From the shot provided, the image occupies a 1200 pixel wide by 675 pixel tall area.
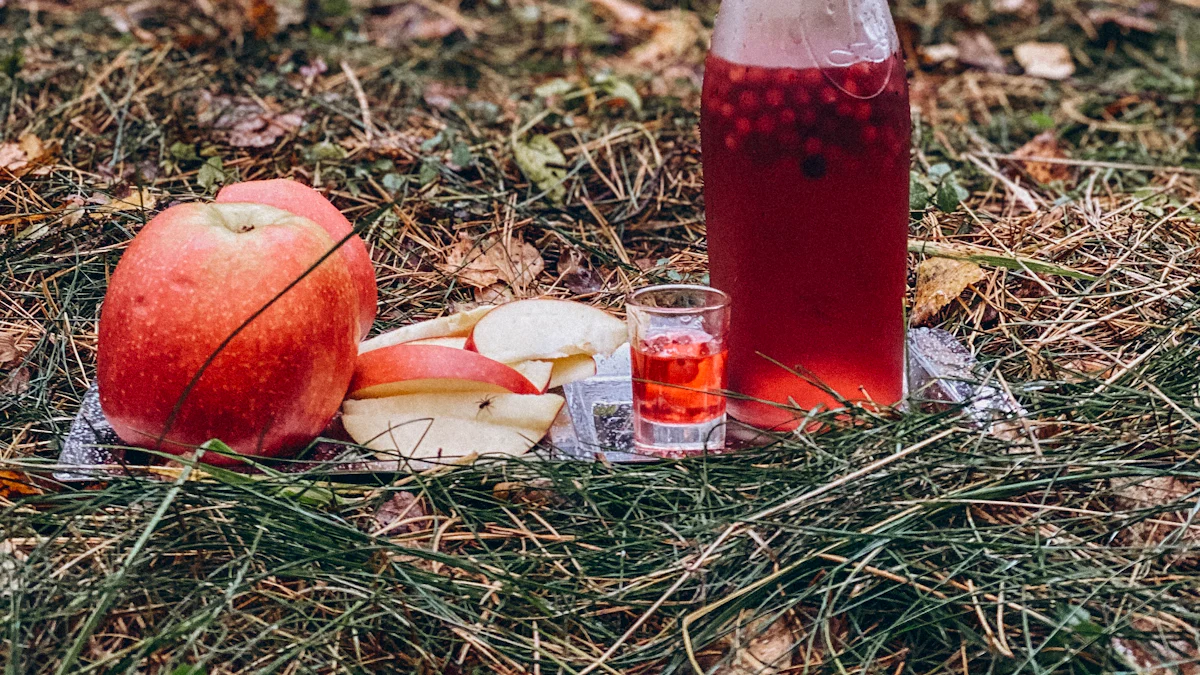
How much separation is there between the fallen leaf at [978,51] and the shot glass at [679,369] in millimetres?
2901

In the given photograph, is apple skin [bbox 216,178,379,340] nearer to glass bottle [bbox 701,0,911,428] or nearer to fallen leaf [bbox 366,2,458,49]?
glass bottle [bbox 701,0,911,428]

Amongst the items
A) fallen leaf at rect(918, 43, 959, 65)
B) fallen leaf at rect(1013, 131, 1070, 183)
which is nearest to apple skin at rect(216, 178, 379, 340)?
fallen leaf at rect(1013, 131, 1070, 183)

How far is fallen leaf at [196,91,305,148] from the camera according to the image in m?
2.90

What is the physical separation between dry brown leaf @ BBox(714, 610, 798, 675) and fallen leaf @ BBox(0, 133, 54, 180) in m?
1.98

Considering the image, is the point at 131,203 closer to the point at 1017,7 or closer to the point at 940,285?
the point at 940,285

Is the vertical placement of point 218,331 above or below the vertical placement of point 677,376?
above

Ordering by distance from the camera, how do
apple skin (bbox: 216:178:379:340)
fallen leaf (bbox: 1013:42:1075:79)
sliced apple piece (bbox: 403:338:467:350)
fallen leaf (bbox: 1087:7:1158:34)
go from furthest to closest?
fallen leaf (bbox: 1087:7:1158:34) → fallen leaf (bbox: 1013:42:1075:79) → sliced apple piece (bbox: 403:338:467:350) → apple skin (bbox: 216:178:379:340)

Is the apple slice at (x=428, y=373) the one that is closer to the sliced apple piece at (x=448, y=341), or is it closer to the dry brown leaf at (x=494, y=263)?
the sliced apple piece at (x=448, y=341)

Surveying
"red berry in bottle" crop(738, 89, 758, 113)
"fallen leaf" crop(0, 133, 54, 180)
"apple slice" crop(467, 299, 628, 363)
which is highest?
"red berry in bottle" crop(738, 89, 758, 113)

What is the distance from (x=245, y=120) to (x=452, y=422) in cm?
161

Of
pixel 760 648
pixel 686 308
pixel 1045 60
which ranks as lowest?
pixel 1045 60

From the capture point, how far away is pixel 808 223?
1582mm

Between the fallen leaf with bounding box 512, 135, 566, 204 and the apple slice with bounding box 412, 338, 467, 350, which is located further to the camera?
the fallen leaf with bounding box 512, 135, 566, 204

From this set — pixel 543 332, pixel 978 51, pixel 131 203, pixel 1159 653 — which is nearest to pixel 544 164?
pixel 131 203
